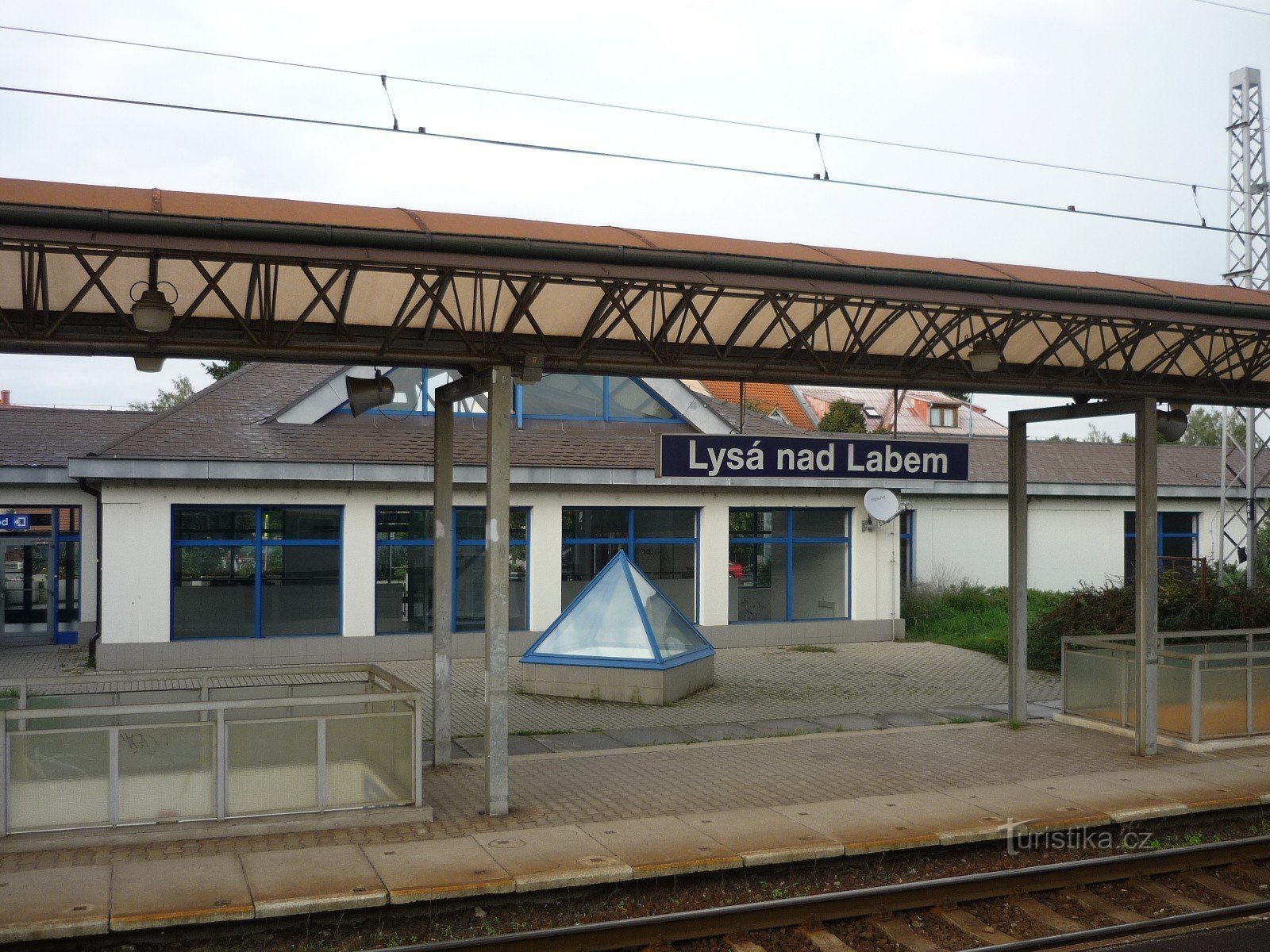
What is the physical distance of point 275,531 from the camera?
19.5 meters

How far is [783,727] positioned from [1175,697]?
15.6 feet

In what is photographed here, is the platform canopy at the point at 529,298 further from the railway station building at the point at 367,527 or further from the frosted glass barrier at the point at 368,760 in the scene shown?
the railway station building at the point at 367,527

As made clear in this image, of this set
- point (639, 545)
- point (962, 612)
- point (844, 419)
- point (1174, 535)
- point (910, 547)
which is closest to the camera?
point (639, 545)

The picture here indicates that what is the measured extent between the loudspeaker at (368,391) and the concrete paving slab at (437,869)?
4517mm

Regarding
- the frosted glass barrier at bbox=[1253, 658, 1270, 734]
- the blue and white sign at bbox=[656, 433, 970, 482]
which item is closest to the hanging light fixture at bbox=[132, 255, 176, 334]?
the blue and white sign at bbox=[656, 433, 970, 482]

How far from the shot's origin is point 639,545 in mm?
22172

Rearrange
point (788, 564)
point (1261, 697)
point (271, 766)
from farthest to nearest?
point (788, 564)
point (1261, 697)
point (271, 766)

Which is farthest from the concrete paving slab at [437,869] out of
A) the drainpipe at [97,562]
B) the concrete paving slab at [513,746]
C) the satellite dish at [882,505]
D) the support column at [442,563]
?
the satellite dish at [882,505]

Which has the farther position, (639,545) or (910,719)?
(639,545)

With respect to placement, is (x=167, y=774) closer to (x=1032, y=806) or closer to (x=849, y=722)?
(x=1032, y=806)

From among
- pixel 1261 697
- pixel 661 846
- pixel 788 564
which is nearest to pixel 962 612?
pixel 788 564

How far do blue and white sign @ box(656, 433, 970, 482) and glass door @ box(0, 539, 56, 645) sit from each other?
631 inches

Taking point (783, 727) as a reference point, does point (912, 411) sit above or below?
above

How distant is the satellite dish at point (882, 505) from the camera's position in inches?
896
